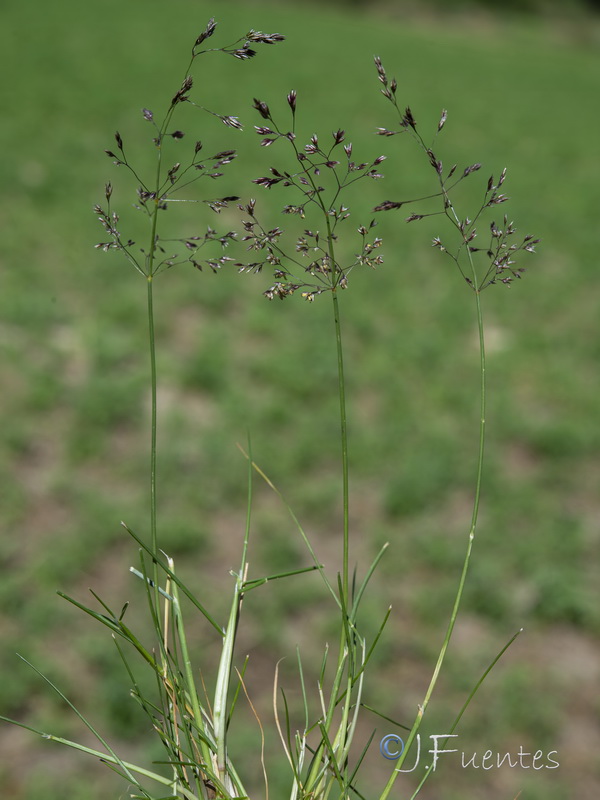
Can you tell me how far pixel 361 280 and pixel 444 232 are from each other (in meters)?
1.14

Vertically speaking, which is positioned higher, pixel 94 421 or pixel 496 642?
pixel 94 421

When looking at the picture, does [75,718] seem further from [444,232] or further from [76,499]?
[444,232]

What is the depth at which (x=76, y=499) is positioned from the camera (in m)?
3.82

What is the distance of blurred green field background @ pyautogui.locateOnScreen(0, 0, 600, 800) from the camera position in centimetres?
297

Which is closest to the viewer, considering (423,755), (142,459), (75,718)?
(423,755)

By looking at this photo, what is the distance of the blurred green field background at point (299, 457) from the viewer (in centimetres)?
297

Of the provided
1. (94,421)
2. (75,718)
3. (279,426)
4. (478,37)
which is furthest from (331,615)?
(478,37)

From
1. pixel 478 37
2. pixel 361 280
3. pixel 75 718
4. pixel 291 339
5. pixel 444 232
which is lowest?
pixel 75 718

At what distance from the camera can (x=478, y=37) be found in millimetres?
21078

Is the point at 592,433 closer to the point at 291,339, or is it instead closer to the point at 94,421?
the point at 291,339

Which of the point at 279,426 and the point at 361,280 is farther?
the point at 361,280

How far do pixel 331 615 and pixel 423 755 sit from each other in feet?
2.74

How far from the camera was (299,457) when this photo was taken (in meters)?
4.25

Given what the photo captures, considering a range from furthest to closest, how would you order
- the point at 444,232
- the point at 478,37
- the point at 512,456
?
the point at 478,37, the point at 444,232, the point at 512,456
